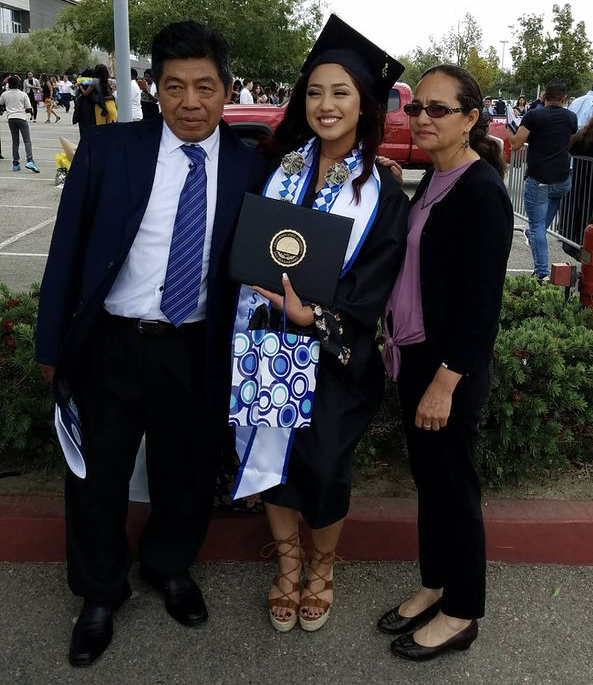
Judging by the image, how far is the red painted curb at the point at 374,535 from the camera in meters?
3.08

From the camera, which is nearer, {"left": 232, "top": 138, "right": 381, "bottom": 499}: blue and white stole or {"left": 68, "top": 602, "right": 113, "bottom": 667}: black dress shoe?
{"left": 232, "top": 138, "right": 381, "bottom": 499}: blue and white stole

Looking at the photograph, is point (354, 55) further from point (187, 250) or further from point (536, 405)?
point (536, 405)

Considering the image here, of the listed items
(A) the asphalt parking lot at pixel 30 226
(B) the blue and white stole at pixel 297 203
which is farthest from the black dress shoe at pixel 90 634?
(A) the asphalt parking lot at pixel 30 226

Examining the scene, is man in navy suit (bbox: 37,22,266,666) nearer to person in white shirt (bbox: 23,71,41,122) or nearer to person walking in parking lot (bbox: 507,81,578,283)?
person walking in parking lot (bbox: 507,81,578,283)

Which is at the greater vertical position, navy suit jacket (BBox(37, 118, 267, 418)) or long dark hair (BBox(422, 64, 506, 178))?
long dark hair (BBox(422, 64, 506, 178))

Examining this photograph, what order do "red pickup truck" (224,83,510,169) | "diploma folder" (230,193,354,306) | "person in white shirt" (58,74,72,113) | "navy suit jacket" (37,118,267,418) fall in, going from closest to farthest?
"diploma folder" (230,193,354,306) < "navy suit jacket" (37,118,267,418) < "red pickup truck" (224,83,510,169) < "person in white shirt" (58,74,72,113)

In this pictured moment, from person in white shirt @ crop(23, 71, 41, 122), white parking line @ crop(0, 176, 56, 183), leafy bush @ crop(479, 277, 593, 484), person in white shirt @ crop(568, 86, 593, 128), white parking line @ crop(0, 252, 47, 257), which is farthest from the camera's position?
person in white shirt @ crop(23, 71, 41, 122)

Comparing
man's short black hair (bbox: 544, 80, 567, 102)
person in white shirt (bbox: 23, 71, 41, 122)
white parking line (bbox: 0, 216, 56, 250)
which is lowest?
white parking line (bbox: 0, 216, 56, 250)

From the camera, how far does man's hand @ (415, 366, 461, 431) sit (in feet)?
7.41

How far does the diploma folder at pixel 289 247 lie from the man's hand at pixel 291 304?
2 cm

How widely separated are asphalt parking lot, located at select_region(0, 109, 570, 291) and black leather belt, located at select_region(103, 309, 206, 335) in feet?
15.3

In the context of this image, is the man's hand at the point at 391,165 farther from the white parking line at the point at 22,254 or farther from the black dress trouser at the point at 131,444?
the white parking line at the point at 22,254

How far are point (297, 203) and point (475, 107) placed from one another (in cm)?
61

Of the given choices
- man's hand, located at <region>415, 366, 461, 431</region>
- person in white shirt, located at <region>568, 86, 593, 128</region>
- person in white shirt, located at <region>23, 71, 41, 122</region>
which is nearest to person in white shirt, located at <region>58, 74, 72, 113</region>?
person in white shirt, located at <region>23, 71, 41, 122</region>
